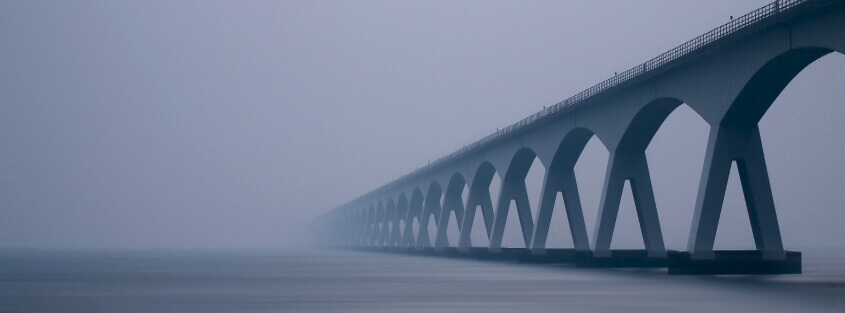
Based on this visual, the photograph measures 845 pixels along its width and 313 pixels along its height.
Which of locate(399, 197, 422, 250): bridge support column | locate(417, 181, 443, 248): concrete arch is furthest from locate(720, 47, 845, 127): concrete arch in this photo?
locate(399, 197, 422, 250): bridge support column

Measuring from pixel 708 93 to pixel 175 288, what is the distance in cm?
2240

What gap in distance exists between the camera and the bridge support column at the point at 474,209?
88.6 m

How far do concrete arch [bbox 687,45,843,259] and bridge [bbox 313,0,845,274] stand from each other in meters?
0.04

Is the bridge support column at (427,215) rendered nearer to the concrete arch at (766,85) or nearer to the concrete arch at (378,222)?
the concrete arch at (378,222)

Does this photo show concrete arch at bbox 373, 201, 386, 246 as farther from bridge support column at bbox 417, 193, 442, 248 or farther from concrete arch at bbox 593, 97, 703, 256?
concrete arch at bbox 593, 97, 703, 256

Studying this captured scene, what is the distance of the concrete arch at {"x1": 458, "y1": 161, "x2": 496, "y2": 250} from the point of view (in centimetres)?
8806

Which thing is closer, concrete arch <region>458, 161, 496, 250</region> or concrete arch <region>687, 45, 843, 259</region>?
concrete arch <region>687, 45, 843, 259</region>

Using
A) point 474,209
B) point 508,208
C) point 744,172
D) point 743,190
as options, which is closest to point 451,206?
point 474,209

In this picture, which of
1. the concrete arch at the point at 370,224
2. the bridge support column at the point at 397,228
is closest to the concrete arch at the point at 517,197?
the bridge support column at the point at 397,228

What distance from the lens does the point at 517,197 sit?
3073 inches

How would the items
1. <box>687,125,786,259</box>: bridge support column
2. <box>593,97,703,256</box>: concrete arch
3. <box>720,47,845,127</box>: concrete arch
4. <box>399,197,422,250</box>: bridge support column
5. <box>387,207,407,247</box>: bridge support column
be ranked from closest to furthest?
<box>720,47,845,127</box>: concrete arch < <box>687,125,786,259</box>: bridge support column < <box>593,97,703,256</box>: concrete arch < <box>399,197,422,250</box>: bridge support column < <box>387,207,407,247</box>: bridge support column

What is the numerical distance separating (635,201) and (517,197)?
22354mm

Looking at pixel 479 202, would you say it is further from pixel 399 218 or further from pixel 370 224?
pixel 370 224

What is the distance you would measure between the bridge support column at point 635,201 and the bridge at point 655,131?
2.0 inches
